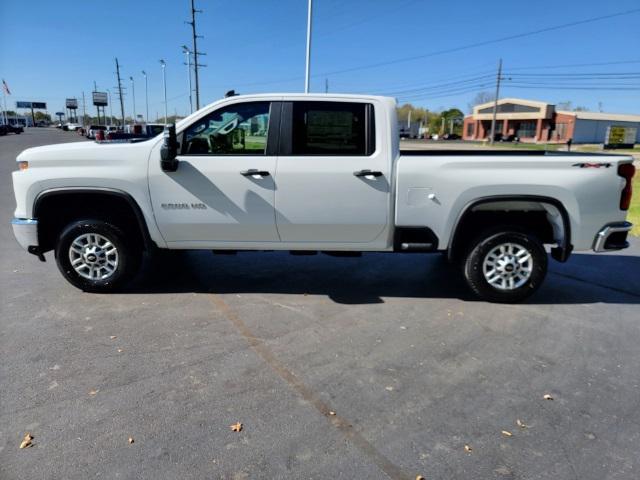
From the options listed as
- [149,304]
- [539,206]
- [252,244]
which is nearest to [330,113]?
[252,244]

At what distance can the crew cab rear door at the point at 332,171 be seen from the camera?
4.88 meters

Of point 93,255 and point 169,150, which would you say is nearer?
point 169,150

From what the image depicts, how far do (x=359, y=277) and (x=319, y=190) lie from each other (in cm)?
160

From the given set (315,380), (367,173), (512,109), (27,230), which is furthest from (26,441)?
(512,109)

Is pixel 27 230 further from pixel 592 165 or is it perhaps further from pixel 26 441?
pixel 592 165

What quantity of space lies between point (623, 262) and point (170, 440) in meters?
6.72

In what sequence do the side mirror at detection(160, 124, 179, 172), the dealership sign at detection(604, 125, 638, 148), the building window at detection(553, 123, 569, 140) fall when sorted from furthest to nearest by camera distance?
the building window at detection(553, 123, 569, 140) → the dealership sign at detection(604, 125, 638, 148) → the side mirror at detection(160, 124, 179, 172)

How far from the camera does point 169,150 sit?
4727mm

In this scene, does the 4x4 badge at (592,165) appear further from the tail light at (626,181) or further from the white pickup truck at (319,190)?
the tail light at (626,181)

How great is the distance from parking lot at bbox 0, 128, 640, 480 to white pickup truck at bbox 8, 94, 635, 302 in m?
0.61

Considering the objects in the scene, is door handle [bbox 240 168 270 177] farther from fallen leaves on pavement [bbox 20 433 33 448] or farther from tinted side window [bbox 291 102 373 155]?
fallen leaves on pavement [bbox 20 433 33 448]

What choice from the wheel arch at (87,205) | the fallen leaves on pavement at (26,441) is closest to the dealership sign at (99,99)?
the wheel arch at (87,205)

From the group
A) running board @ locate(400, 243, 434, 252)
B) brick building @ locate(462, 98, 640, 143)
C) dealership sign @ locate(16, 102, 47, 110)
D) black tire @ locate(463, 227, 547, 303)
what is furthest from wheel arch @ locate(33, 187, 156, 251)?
dealership sign @ locate(16, 102, 47, 110)

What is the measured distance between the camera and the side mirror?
471cm
